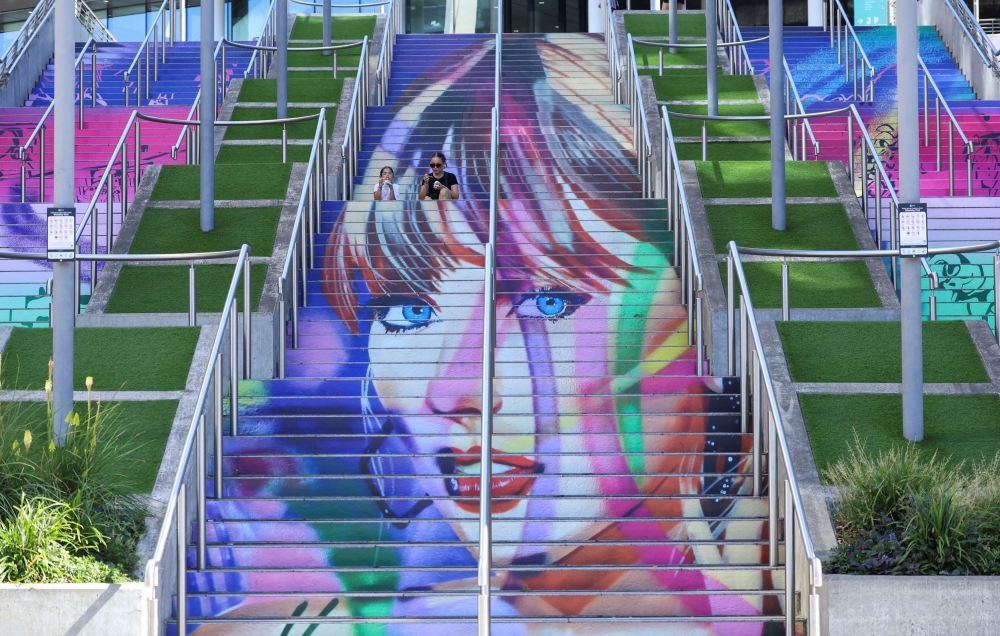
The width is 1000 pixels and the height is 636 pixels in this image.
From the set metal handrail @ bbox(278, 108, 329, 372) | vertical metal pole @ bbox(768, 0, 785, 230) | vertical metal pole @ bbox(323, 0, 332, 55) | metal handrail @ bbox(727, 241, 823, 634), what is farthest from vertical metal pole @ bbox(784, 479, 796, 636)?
vertical metal pole @ bbox(323, 0, 332, 55)

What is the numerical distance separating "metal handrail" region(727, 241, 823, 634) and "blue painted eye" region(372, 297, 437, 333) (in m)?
2.74

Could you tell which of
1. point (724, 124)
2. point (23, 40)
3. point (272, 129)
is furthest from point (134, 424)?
point (23, 40)

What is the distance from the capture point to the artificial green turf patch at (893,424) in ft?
28.6

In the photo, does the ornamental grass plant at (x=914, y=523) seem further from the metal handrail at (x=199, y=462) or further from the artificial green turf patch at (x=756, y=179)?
the artificial green turf patch at (x=756, y=179)

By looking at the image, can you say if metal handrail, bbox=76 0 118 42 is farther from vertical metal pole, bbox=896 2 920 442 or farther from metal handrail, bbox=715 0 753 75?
vertical metal pole, bbox=896 2 920 442

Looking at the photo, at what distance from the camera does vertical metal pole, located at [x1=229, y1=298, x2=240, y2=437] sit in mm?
9289

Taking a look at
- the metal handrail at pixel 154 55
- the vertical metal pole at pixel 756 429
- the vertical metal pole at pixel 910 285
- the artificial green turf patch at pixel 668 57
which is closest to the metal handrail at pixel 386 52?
the metal handrail at pixel 154 55

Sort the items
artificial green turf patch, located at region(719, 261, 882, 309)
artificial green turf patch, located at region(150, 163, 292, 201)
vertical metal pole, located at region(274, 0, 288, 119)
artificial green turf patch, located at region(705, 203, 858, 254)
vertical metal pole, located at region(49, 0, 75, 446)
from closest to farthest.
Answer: vertical metal pole, located at region(49, 0, 75, 446)
artificial green turf patch, located at region(719, 261, 882, 309)
artificial green turf patch, located at region(705, 203, 858, 254)
artificial green turf patch, located at region(150, 163, 292, 201)
vertical metal pole, located at region(274, 0, 288, 119)

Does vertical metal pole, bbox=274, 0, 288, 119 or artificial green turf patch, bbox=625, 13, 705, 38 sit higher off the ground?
artificial green turf patch, bbox=625, 13, 705, 38

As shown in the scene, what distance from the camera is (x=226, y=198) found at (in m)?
14.1

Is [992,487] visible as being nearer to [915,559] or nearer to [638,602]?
[915,559]

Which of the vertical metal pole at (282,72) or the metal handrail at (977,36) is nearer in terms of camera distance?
the vertical metal pole at (282,72)

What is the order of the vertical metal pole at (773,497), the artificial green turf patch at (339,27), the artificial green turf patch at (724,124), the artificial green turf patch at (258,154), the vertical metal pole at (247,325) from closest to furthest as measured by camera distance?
the vertical metal pole at (773,497) → the vertical metal pole at (247,325) → the artificial green turf patch at (724,124) → the artificial green turf patch at (258,154) → the artificial green turf patch at (339,27)

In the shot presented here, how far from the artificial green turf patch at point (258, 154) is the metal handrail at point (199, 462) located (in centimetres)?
679
